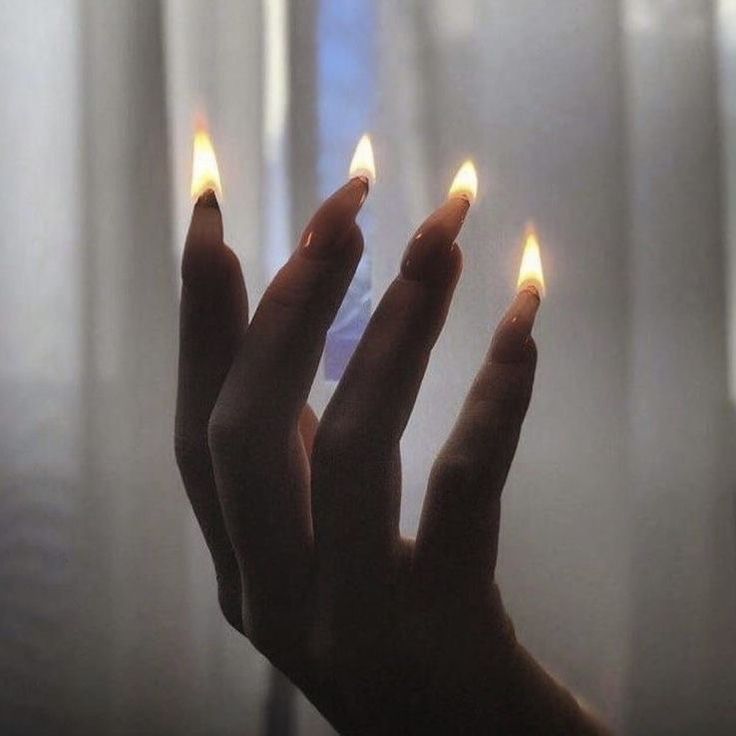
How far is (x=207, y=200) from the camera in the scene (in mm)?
481

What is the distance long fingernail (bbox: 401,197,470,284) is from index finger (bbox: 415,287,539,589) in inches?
2.0

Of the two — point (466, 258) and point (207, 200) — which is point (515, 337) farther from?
point (466, 258)

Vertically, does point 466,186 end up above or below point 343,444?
above

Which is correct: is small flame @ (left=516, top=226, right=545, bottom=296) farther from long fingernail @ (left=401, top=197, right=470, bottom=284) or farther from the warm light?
the warm light

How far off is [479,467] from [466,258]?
1.14 feet

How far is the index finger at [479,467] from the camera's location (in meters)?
0.48

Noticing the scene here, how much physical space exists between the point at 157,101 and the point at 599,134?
0.37 meters

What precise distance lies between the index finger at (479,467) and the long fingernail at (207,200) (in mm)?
160

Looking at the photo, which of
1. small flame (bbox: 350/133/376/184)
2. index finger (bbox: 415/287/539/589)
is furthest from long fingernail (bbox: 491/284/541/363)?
small flame (bbox: 350/133/376/184)

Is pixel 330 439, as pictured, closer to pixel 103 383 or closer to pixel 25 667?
pixel 103 383

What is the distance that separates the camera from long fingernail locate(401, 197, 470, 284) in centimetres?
47

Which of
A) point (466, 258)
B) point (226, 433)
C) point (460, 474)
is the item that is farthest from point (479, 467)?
point (466, 258)

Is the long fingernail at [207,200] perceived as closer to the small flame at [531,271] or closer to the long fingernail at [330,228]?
the long fingernail at [330,228]

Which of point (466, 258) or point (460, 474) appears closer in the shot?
point (460, 474)
